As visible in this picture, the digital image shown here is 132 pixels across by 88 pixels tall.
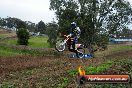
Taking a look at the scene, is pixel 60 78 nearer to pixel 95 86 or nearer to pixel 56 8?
pixel 95 86

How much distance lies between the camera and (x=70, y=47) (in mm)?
21672

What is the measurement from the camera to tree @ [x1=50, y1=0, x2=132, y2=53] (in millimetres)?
56219

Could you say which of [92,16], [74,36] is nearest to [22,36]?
[92,16]

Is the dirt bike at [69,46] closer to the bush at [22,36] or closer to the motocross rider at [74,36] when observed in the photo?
the motocross rider at [74,36]

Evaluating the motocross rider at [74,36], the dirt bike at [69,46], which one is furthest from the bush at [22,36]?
the motocross rider at [74,36]

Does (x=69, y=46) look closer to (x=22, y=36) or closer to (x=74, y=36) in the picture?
(x=74, y=36)

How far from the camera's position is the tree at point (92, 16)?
56.2m

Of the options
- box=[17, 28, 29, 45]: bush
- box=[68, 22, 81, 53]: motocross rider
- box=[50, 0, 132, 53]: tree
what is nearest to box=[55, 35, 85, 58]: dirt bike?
box=[68, 22, 81, 53]: motocross rider

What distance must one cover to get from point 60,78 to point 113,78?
22.1ft

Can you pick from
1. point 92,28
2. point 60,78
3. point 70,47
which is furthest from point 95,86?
point 92,28

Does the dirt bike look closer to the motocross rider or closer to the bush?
the motocross rider

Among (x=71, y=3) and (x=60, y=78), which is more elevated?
(x=71, y=3)

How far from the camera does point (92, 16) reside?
57812 mm

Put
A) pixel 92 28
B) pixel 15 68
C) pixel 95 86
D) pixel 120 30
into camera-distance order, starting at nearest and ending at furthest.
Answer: pixel 95 86
pixel 15 68
pixel 92 28
pixel 120 30
